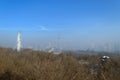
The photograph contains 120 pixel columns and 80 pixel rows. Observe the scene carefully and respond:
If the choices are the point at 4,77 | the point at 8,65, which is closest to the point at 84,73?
the point at 4,77

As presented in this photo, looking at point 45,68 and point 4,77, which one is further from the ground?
point 45,68

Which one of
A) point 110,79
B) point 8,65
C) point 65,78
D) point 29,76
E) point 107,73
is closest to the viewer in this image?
point 110,79

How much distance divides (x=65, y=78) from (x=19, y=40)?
41963 mm

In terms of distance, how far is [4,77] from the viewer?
1916 centimetres

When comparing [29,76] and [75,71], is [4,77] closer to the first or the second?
[29,76]

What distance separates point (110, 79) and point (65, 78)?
2561 mm

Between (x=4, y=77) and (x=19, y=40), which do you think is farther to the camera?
(x=19, y=40)

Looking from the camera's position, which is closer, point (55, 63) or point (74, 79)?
point (74, 79)

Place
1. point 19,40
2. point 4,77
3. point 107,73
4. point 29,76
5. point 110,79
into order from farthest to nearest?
point 19,40 → point 4,77 → point 29,76 → point 107,73 → point 110,79

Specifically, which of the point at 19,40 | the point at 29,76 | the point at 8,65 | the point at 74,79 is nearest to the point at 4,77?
the point at 8,65

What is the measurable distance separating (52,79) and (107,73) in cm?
275

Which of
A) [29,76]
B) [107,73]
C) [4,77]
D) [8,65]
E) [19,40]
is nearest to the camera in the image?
[107,73]

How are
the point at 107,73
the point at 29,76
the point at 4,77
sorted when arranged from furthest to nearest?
1. the point at 4,77
2. the point at 29,76
3. the point at 107,73

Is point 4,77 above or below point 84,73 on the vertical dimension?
below
